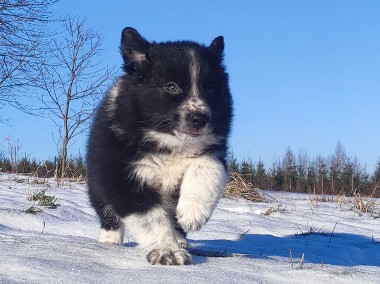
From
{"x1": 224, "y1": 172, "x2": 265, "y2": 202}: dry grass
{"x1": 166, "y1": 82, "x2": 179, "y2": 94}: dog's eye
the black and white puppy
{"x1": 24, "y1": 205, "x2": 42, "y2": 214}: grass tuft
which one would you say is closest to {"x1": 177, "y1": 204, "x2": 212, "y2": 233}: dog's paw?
the black and white puppy

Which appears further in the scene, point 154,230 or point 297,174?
point 297,174

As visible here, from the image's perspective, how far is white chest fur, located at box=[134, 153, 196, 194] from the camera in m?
3.99

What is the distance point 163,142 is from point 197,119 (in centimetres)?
34

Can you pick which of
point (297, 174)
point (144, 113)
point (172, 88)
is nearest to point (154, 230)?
point (144, 113)

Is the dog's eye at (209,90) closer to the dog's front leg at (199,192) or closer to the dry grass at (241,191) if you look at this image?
the dog's front leg at (199,192)

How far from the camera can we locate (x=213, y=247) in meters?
5.00

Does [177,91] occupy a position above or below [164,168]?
above

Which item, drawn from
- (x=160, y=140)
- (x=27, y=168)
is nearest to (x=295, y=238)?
(x=160, y=140)

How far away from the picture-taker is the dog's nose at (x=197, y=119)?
12.8 feet

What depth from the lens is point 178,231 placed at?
14.7ft

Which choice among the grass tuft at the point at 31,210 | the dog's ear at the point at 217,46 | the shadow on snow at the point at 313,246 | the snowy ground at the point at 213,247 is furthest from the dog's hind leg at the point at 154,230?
the grass tuft at the point at 31,210

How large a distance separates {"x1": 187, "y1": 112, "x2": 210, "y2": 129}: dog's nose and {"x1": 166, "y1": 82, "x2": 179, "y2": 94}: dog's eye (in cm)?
24

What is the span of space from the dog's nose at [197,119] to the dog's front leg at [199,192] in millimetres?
255

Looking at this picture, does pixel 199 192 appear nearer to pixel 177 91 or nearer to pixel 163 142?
pixel 163 142
